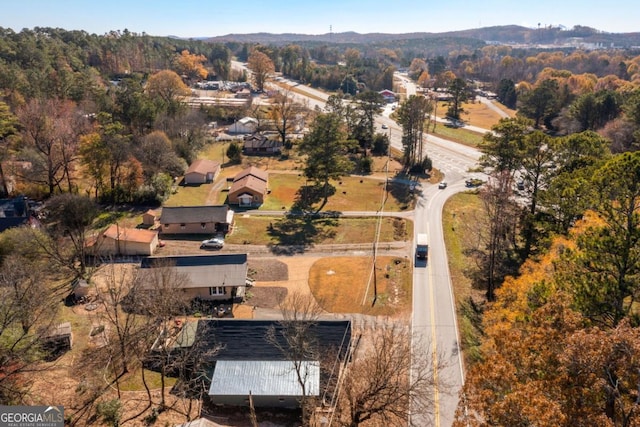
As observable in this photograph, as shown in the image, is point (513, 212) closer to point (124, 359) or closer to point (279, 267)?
point (279, 267)

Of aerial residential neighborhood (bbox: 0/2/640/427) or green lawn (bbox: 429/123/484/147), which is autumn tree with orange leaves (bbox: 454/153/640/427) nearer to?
aerial residential neighborhood (bbox: 0/2/640/427)

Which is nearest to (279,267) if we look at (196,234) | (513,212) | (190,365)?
(196,234)

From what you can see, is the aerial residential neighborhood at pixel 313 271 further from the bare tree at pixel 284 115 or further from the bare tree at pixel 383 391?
the bare tree at pixel 284 115

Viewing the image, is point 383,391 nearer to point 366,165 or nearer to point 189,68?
point 366,165

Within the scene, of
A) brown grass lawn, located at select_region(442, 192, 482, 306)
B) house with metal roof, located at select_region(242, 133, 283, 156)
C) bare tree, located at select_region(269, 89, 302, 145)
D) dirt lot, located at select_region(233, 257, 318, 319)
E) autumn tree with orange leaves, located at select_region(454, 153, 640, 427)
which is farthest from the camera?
bare tree, located at select_region(269, 89, 302, 145)

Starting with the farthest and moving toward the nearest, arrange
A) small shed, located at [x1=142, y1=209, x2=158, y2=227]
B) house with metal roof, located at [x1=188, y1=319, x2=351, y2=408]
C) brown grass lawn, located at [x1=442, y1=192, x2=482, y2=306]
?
small shed, located at [x1=142, y1=209, x2=158, y2=227]
brown grass lawn, located at [x1=442, y1=192, x2=482, y2=306]
house with metal roof, located at [x1=188, y1=319, x2=351, y2=408]

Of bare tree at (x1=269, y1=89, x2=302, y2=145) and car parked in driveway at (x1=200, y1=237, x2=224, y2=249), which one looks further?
bare tree at (x1=269, y1=89, x2=302, y2=145)

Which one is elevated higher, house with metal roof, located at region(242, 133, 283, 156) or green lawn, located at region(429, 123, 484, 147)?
green lawn, located at region(429, 123, 484, 147)

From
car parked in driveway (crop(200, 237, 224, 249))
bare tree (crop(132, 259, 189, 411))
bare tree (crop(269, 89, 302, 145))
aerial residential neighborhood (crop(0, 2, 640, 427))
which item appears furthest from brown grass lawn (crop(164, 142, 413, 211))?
bare tree (crop(132, 259, 189, 411))
